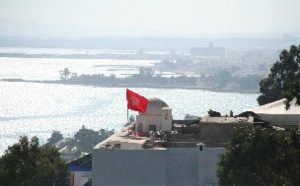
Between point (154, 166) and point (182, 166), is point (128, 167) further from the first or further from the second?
point (182, 166)

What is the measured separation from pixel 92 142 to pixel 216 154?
82.8 m

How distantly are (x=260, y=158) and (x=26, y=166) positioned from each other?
954cm

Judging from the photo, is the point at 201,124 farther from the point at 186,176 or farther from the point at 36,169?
the point at 36,169

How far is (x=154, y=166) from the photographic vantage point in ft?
96.0

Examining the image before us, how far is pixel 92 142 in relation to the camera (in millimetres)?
112000

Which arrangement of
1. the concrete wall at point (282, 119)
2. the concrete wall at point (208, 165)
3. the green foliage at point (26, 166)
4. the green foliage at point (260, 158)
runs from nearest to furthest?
the green foliage at point (260, 158)
the concrete wall at point (208, 165)
the green foliage at point (26, 166)
the concrete wall at point (282, 119)

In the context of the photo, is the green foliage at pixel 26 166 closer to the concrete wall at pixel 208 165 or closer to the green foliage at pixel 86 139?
the concrete wall at pixel 208 165

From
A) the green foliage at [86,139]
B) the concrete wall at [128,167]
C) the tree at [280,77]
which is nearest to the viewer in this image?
the concrete wall at [128,167]

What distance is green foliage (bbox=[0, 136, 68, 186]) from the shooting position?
33.8 meters

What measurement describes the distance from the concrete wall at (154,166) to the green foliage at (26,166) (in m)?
5.37

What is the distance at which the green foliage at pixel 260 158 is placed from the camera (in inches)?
1073

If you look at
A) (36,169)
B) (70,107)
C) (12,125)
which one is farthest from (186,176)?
(70,107)

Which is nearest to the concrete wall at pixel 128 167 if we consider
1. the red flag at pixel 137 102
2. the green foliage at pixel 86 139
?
the red flag at pixel 137 102

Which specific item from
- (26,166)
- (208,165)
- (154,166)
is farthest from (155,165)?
(26,166)
